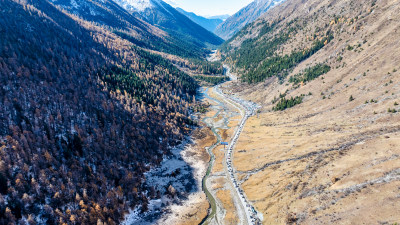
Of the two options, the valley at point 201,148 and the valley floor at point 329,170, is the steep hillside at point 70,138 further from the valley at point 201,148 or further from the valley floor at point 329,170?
the valley floor at point 329,170

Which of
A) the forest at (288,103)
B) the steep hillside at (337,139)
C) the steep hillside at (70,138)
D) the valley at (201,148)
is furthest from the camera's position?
the forest at (288,103)

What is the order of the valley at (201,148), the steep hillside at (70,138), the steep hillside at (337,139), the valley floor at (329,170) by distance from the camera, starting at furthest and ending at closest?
the steep hillside at (70,138) → the valley at (201,148) → the steep hillside at (337,139) → the valley floor at (329,170)

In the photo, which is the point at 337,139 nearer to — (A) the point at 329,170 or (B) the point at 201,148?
(A) the point at 329,170

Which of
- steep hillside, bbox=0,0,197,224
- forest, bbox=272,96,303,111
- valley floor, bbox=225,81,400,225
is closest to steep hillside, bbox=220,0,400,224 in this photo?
valley floor, bbox=225,81,400,225

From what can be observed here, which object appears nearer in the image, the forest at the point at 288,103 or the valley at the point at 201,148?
the valley at the point at 201,148

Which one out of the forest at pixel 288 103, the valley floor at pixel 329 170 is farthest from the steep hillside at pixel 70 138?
the forest at pixel 288 103

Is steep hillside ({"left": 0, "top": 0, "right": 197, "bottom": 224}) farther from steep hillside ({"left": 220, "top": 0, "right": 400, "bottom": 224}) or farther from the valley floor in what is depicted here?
steep hillside ({"left": 220, "top": 0, "right": 400, "bottom": 224})

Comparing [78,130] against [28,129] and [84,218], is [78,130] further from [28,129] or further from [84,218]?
[84,218]
